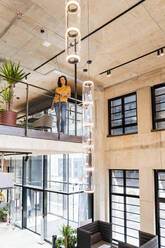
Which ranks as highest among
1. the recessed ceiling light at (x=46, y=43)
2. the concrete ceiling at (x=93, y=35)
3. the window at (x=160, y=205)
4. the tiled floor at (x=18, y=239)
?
the concrete ceiling at (x=93, y=35)

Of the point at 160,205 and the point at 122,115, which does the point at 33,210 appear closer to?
the point at 160,205

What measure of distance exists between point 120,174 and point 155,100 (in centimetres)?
276

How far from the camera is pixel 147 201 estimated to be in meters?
6.31

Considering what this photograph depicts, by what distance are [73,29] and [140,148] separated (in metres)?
5.33

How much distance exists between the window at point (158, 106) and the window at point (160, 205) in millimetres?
1438

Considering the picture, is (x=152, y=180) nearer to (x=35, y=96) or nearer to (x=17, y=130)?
(x=17, y=130)

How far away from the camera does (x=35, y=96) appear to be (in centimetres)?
906

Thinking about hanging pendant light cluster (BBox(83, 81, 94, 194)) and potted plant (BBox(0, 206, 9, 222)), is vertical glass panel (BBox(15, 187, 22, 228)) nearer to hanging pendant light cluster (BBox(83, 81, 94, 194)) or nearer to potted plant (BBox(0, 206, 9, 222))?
potted plant (BBox(0, 206, 9, 222))

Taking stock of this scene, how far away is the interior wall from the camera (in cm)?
627

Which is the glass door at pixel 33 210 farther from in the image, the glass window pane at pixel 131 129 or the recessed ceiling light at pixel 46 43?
the recessed ceiling light at pixel 46 43

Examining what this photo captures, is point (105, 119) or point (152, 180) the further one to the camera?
point (105, 119)

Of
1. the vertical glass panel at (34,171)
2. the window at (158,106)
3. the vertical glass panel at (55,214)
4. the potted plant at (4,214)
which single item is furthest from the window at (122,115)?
the potted plant at (4,214)

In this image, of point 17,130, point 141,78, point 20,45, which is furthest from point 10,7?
point 141,78

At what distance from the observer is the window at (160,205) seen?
6.05 metres
